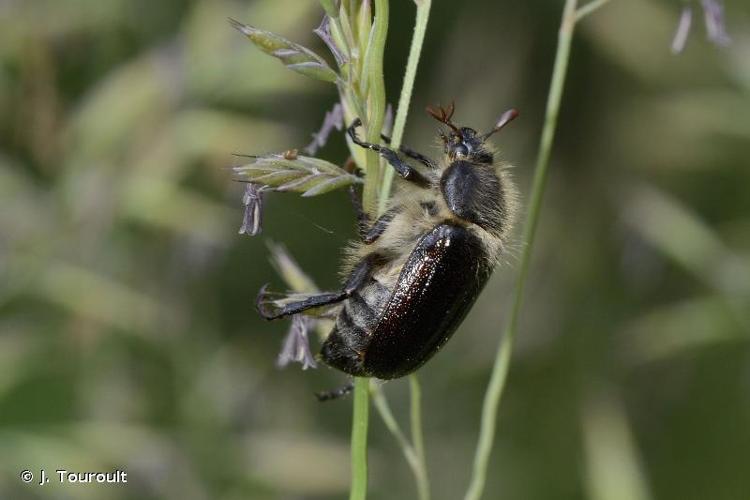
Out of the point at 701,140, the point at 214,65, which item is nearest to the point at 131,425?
the point at 214,65

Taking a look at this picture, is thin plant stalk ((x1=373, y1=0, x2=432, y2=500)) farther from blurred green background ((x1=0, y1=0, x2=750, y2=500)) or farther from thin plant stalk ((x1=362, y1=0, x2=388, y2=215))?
blurred green background ((x1=0, y1=0, x2=750, y2=500))

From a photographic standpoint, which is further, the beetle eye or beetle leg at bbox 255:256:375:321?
the beetle eye

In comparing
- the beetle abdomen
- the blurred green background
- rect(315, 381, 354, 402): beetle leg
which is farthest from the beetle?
the blurred green background

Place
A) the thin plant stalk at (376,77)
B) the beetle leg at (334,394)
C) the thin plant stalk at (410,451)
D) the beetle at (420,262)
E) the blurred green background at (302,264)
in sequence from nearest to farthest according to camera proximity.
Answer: the thin plant stalk at (376,77) → the thin plant stalk at (410,451) → the beetle at (420,262) → the beetle leg at (334,394) → the blurred green background at (302,264)

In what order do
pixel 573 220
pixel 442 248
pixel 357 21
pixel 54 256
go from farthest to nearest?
pixel 573 220 < pixel 54 256 < pixel 442 248 < pixel 357 21

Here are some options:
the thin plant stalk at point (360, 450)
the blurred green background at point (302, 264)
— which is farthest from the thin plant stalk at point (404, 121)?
the blurred green background at point (302, 264)

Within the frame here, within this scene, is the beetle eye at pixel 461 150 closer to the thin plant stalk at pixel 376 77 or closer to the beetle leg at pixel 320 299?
the beetle leg at pixel 320 299

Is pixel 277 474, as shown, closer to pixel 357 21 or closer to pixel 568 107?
pixel 357 21

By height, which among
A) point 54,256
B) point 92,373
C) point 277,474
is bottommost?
point 277,474

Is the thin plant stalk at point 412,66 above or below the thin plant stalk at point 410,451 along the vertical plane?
above
